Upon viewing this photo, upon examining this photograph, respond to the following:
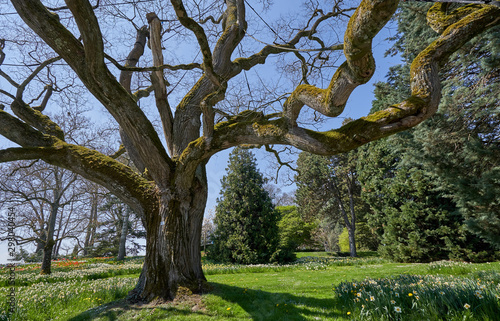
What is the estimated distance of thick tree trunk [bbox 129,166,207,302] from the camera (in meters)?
→ 4.72

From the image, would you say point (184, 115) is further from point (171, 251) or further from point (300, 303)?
point (300, 303)

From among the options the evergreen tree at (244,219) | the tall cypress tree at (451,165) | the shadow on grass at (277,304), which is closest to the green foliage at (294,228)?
the evergreen tree at (244,219)

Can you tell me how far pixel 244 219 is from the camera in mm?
15117

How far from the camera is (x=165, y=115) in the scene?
617cm

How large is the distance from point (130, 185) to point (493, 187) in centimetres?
1031

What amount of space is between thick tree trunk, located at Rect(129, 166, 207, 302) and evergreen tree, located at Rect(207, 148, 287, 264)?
9630mm

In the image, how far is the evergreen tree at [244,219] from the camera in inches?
571

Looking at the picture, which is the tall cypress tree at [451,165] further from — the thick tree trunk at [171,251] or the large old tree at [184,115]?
the thick tree trunk at [171,251]

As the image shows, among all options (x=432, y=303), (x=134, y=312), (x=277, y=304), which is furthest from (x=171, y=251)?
(x=432, y=303)

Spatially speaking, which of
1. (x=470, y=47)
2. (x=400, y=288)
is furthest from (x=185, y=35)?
(x=470, y=47)

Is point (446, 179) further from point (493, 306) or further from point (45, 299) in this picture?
point (45, 299)

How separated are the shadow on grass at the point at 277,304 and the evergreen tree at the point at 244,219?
8985 millimetres

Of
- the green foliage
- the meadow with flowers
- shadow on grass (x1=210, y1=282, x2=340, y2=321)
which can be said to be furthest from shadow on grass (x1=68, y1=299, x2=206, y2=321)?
the green foliage

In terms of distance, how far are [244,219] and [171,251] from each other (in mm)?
10507
